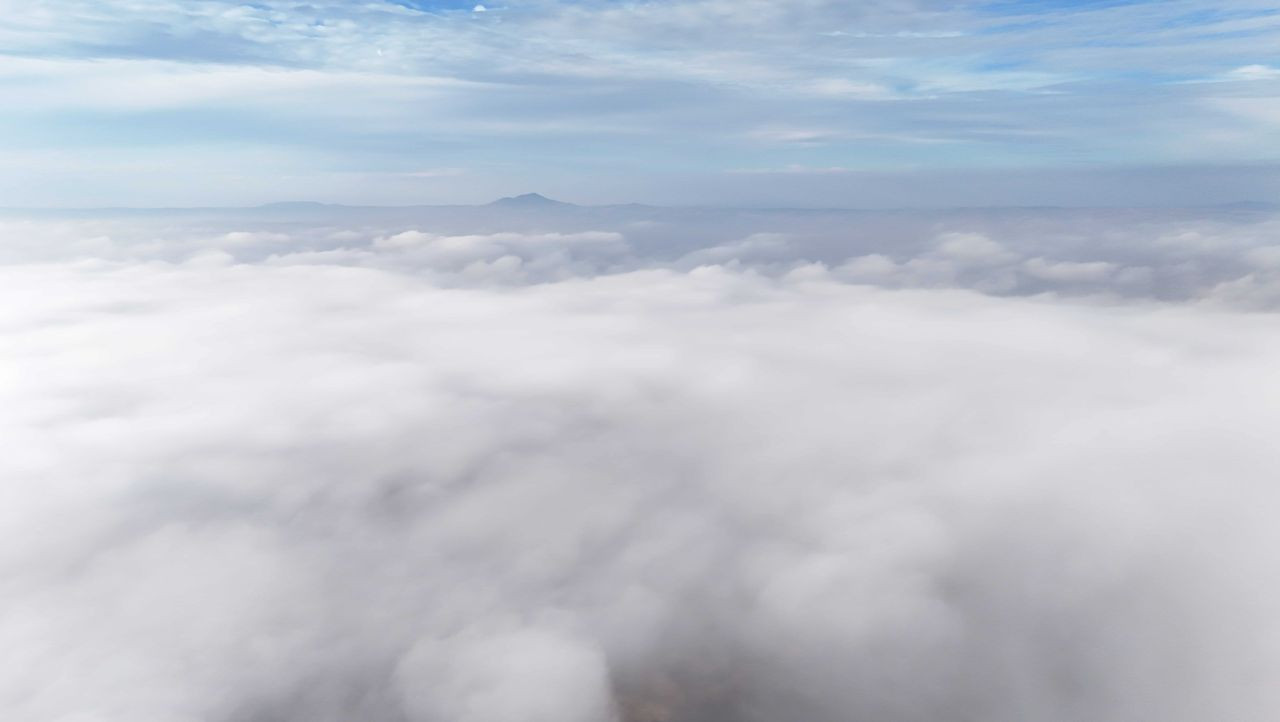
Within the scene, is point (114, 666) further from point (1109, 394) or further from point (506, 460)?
point (1109, 394)

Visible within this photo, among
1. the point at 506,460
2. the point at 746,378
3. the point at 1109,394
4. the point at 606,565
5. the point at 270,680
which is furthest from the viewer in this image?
the point at 746,378

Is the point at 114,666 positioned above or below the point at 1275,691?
below

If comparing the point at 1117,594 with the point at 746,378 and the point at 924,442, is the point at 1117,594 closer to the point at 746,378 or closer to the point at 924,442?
the point at 924,442

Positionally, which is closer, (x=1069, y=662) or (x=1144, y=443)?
(x=1069, y=662)

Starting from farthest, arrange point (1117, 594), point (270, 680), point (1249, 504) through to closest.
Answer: point (1249, 504)
point (1117, 594)
point (270, 680)

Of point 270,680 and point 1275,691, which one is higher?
point 1275,691

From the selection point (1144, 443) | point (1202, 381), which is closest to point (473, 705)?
point (1144, 443)

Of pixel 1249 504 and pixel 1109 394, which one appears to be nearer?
pixel 1249 504

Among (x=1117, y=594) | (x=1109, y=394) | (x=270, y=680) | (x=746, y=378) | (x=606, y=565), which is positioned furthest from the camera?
(x=746, y=378)

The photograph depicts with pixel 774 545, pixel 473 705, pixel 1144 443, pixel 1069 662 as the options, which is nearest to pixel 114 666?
pixel 473 705

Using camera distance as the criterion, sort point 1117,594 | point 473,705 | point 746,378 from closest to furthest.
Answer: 1. point 473,705
2. point 1117,594
3. point 746,378
